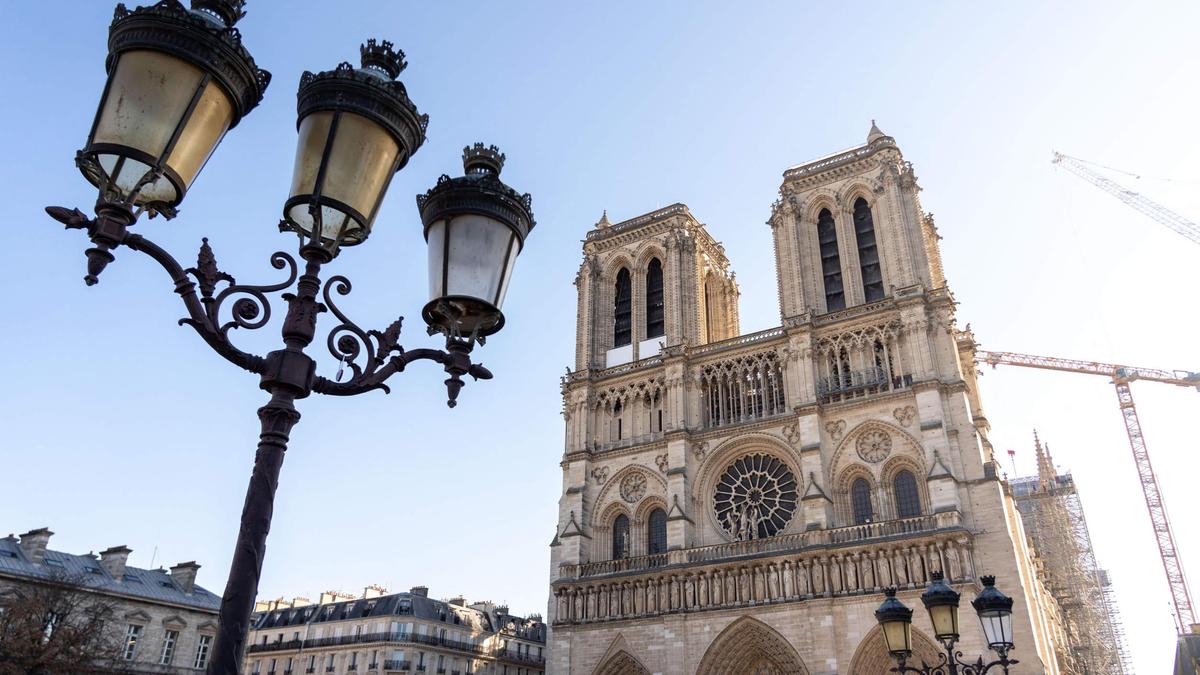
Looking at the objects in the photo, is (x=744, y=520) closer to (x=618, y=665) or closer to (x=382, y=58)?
(x=618, y=665)

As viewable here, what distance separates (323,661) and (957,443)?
33.2 metres

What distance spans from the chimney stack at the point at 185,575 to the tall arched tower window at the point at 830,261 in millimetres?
29552

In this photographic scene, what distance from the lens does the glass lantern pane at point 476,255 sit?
13.8 feet

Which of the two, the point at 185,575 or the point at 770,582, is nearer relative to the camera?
the point at 770,582

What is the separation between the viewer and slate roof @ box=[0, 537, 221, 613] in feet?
102

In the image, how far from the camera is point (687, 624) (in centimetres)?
2852

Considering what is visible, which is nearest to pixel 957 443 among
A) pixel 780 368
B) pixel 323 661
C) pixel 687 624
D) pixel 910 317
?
pixel 910 317

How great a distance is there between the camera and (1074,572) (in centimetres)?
5503

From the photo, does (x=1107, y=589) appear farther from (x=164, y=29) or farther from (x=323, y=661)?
(x=164, y=29)

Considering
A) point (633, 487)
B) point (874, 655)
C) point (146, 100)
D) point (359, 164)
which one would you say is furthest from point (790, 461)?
point (146, 100)

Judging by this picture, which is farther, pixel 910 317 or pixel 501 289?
pixel 910 317

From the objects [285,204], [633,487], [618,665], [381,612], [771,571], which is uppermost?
[633,487]

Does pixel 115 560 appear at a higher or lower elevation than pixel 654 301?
lower

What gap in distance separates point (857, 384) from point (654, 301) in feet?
35.3
